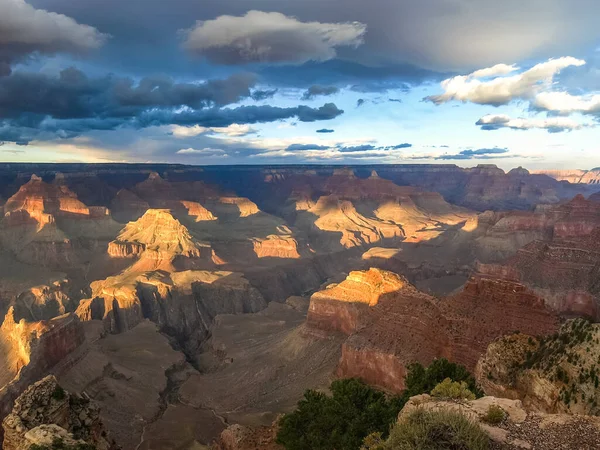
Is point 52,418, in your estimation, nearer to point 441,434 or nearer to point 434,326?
point 441,434

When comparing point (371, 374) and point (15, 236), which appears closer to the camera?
point (371, 374)

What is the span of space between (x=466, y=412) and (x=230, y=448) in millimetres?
27509

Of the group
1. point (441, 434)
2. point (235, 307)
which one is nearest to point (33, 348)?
point (441, 434)

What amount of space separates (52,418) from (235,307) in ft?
272

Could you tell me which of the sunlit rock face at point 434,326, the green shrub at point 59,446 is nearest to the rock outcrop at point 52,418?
the green shrub at point 59,446

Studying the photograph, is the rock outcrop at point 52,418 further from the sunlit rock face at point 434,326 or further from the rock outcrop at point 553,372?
the sunlit rock face at point 434,326

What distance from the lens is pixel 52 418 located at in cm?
2378

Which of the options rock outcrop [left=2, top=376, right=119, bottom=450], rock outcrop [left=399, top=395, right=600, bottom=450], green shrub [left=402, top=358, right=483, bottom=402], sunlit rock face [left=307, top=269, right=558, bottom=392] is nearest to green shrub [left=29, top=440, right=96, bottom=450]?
rock outcrop [left=2, top=376, right=119, bottom=450]

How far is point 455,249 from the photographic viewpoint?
13900 cm

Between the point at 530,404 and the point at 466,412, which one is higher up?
the point at 466,412

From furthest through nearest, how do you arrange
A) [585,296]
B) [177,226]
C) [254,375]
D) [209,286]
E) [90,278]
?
1. [177,226]
2. [90,278]
3. [209,286]
4. [585,296]
5. [254,375]

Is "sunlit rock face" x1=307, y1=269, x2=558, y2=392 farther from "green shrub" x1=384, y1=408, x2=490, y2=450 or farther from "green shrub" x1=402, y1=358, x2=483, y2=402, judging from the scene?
"green shrub" x1=384, y1=408, x2=490, y2=450

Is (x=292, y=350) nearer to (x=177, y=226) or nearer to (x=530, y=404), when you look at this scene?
(x=530, y=404)

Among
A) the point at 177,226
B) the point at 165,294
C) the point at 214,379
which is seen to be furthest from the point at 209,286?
the point at 214,379
